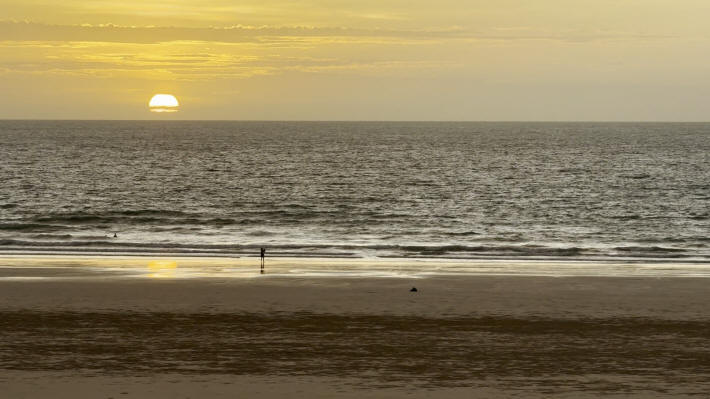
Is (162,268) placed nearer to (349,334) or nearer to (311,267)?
(311,267)

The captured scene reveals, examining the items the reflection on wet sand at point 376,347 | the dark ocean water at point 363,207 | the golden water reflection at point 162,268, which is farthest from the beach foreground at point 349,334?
the dark ocean water at point 363,207

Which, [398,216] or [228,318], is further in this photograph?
[398,216]

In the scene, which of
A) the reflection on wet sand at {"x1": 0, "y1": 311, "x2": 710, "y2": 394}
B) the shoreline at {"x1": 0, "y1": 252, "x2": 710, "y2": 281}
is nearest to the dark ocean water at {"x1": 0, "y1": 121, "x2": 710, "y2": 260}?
the shoreline at {"x1": 0, "y1": 252, "x2": 710, "y2": 281}

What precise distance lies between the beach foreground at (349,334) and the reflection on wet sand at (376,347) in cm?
5

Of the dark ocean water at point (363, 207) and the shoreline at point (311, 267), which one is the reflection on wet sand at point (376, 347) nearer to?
the shoreline at point (311, 267)

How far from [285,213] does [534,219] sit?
17.0 metres

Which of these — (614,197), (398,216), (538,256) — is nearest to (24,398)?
(538,256)

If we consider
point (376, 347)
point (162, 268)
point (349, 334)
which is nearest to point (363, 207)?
point (162, 268)

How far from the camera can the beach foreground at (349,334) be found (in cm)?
1775

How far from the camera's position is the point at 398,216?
217ft

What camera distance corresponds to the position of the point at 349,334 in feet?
73.3

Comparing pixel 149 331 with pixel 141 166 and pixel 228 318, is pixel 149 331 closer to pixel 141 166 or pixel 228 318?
pixel 228 318

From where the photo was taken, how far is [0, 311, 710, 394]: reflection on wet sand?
1853 centimetres

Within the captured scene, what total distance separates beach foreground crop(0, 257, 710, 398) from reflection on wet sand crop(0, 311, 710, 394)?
5 cm
